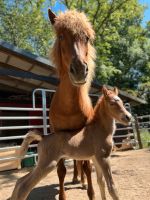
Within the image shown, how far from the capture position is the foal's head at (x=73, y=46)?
301 centimetres

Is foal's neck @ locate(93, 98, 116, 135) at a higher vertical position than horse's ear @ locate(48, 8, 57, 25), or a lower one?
lower

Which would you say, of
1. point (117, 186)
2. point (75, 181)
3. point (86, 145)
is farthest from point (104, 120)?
point (75, 181)

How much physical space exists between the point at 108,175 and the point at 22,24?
76.2 ft

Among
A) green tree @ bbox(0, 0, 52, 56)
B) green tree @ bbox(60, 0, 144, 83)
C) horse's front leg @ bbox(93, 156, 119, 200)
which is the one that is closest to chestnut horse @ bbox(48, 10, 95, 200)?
horse's front leg @ bbox(93, 156, 119, 200)

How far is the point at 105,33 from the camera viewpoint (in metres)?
21.5

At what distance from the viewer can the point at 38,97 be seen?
517 inches

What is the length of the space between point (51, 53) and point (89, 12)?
1772cm

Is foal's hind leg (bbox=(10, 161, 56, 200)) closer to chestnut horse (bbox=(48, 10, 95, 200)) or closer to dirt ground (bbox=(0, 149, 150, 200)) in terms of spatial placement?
chestnut horse (bbox=(48, 10, 95, 200))

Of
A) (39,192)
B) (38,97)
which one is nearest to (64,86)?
(39,192)

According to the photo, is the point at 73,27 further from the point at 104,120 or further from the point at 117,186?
the point at 117,186

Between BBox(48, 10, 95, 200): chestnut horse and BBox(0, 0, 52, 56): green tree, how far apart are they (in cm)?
2092

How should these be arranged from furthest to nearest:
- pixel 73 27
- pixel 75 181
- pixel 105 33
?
pixel 105 33 < pixel 75 181 < pixel 73 27

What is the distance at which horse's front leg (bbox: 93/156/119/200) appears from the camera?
3.16 metres

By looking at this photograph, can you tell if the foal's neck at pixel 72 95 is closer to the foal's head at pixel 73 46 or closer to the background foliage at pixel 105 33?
the foal's head at pixel 73 46
